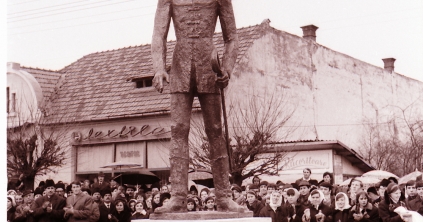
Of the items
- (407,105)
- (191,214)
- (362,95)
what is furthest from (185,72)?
(407,105)

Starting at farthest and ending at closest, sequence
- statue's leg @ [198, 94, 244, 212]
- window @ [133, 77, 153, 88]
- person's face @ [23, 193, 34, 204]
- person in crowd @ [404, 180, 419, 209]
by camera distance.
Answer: window @ [133, 77, 153, 88]
person's face @ [23, 193, 34, 204]
person in crowd @ [404, 180, 419, 209]
statue's leg @ [198, 94, 244, 212]

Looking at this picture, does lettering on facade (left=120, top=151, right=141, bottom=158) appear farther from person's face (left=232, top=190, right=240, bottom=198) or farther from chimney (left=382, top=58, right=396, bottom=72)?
chimney (left=382, top=58, right=396, bottom=72)

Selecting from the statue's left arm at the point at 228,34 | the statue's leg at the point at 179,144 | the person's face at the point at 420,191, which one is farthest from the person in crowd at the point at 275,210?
the statue's left arm at the point at 228,34

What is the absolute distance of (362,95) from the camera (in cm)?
3444

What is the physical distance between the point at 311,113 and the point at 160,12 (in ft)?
73.0

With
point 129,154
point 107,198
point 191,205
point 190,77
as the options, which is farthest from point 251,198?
point 129,154

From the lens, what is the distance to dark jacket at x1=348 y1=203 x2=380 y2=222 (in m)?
10.1

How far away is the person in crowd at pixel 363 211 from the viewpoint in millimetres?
10148

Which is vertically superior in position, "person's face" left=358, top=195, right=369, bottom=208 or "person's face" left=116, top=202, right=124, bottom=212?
"person's face" left=358, top=195, right=369, bottom=208

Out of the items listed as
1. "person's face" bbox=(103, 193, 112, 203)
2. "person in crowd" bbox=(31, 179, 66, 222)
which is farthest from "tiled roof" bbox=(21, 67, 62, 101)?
"person in crowd" bbox=(31, 179, 66, 222)

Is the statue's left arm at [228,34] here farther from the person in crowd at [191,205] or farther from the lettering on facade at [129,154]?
the lettering on facade at [129,154]

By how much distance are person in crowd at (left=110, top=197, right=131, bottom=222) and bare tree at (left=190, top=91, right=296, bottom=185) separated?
17.3 feet

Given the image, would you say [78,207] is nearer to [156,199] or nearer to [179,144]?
[156,199]

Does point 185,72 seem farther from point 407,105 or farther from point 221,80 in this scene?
point 407,105
